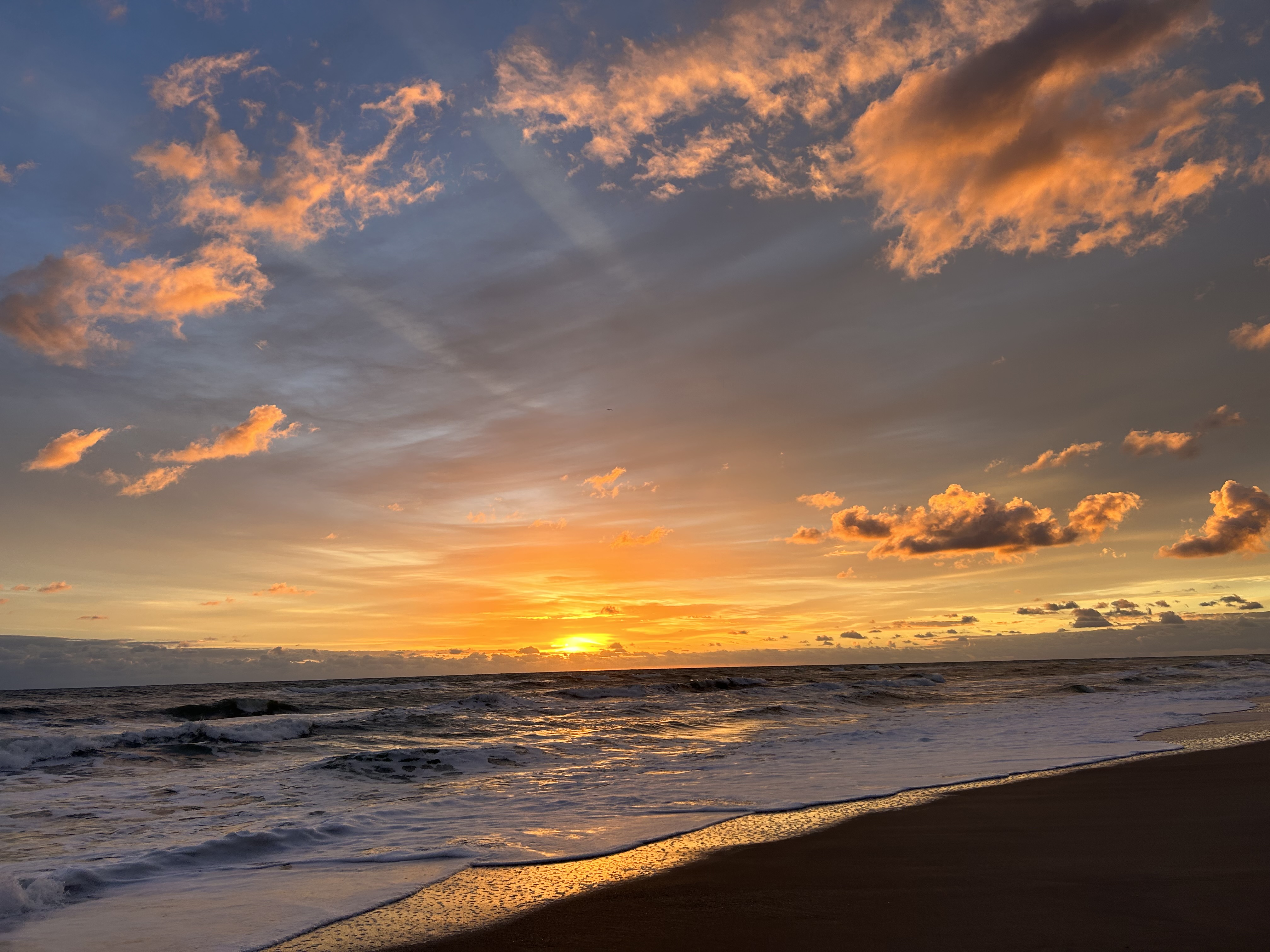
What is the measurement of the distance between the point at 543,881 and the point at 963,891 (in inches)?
131

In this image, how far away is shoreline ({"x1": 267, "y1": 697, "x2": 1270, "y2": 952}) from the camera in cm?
510

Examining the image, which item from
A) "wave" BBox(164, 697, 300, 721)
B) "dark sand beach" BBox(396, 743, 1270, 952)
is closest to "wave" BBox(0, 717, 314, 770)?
"wave" BBox(164, 697, 300, 721)

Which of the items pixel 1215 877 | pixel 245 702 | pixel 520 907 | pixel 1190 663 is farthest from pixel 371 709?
pixel 1190 663

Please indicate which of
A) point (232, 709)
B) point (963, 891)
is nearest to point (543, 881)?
point (963, 891)

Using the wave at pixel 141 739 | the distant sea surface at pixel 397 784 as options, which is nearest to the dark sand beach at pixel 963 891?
the distant sea surface at pixel 397 784

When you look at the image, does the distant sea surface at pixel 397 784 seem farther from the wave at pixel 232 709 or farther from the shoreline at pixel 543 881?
the wave at pixel 232 709

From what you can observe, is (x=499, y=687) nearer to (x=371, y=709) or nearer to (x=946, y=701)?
(x=371, y=709)

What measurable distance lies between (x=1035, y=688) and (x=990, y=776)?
113ft

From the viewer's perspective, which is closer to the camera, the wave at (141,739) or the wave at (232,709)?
the wave at (141,739)

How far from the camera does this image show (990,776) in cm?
1121

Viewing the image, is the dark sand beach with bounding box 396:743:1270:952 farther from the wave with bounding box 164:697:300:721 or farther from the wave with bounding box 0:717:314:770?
the wave with bounding box 164:697:300:721

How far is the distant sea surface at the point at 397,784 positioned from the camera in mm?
6352

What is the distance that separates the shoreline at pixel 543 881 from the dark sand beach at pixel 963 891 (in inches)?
4.1

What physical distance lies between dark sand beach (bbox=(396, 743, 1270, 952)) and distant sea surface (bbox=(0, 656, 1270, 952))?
1.62m
